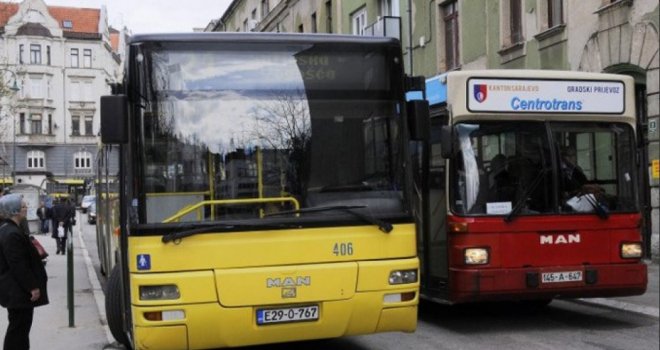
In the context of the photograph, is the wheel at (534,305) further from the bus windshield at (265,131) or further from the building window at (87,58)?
the building window at (87,58)

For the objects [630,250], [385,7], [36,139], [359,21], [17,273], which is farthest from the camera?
[36,139]

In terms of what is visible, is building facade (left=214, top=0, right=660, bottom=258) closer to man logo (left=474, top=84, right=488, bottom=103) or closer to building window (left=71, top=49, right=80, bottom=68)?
man logo (left=474, top=84, right=488, bottom=103)

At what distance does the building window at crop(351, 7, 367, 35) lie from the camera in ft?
86.9

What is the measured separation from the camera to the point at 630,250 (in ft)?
25.4

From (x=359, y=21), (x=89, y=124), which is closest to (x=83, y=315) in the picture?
(x=359, y=21)

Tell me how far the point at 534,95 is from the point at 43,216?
27734 mm

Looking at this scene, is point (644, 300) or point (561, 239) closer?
point (561, 239)

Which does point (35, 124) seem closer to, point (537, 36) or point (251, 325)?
point (537, 36)

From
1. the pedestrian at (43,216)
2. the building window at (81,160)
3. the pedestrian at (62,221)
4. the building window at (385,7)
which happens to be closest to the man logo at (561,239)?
the pedestrian at (62,221)

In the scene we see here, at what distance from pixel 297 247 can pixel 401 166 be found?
1.09 metres

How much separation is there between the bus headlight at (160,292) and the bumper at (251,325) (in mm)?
72

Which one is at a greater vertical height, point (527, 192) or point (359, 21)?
point (359, 21)

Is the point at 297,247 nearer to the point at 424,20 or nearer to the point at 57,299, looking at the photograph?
the point at 57,299

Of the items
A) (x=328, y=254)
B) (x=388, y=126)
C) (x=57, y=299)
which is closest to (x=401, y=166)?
(x=388, y=126)
